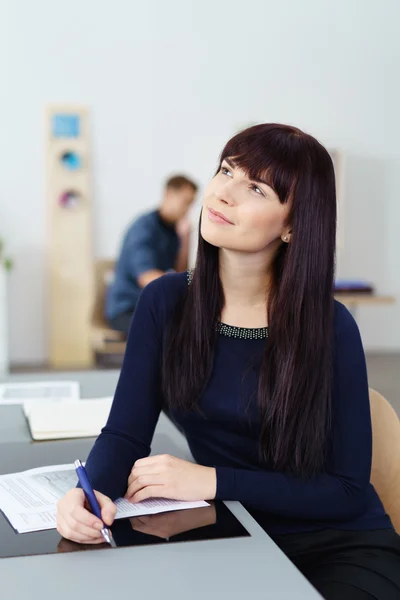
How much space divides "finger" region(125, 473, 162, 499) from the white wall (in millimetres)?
4824

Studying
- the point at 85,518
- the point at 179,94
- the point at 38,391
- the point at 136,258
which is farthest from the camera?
the point at 179,94

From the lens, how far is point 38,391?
6.49 feet

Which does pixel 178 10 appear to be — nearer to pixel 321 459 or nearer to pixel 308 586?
pixel 321 459

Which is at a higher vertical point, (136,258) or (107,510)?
(107,510)

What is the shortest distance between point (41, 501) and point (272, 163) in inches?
27.7

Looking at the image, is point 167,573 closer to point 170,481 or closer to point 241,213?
point 170,481

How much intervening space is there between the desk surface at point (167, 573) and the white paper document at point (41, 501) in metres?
0.13

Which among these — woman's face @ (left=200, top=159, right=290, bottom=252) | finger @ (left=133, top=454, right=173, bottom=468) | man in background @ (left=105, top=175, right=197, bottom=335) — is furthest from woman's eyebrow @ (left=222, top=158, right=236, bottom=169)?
man in background @ (left=105, top=175, right=197, bottom=335)

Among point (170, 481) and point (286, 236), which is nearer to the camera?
point (170, 481)

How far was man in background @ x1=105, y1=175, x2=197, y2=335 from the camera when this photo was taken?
187 inches

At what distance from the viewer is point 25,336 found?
5902 millimetres

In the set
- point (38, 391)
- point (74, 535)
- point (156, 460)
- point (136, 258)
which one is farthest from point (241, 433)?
point (136, 258)

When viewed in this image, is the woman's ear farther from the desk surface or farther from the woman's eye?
the desk surface

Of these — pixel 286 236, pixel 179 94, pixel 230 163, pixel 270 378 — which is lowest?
pixel 270 378
